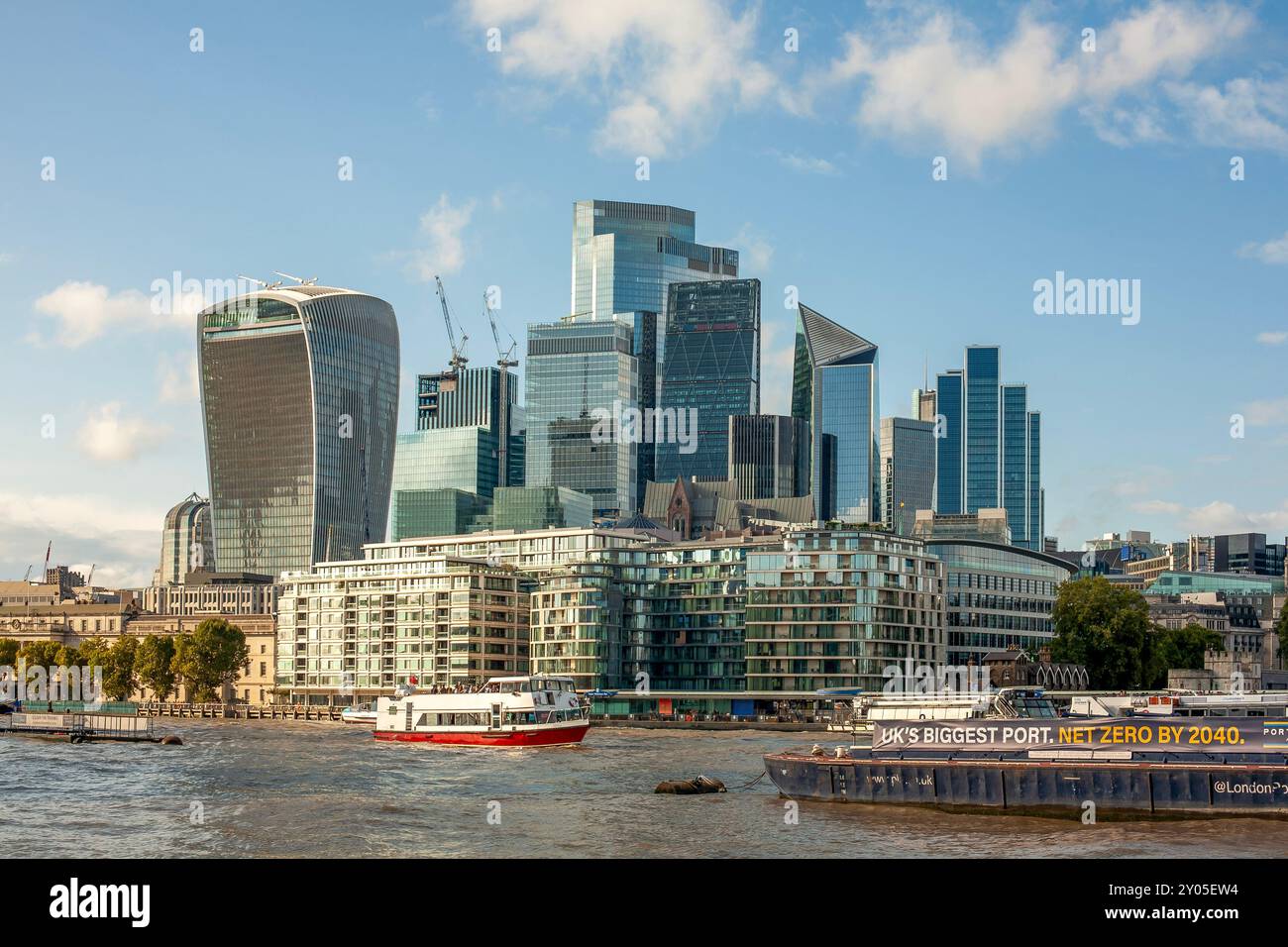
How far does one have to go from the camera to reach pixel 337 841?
68312 mm

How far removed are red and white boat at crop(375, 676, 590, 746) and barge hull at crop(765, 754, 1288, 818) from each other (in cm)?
6408

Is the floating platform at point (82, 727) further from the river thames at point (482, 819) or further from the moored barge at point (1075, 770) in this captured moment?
the moored barge at point (1075, 770)

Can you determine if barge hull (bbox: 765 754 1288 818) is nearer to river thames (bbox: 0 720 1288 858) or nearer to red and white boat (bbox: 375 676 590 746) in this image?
river thames (bbox: 0 720 1288 858)

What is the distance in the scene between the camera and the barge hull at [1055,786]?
74438mm

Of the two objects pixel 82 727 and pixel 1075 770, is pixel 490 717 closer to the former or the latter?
pixel 82 727

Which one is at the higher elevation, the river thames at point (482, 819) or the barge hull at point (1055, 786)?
the barge hull at point (1055, 786)

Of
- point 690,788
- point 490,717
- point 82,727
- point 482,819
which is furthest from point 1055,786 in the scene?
point 82,727

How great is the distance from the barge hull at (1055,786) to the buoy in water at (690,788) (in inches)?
344

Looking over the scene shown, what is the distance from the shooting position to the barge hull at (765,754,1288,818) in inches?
2931

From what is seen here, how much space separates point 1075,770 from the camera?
77938 millimetres

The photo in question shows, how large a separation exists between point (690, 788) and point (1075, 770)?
24703 millimetres

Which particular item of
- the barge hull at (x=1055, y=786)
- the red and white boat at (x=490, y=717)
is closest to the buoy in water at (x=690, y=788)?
the barge hull at (x=1055, y=786)
